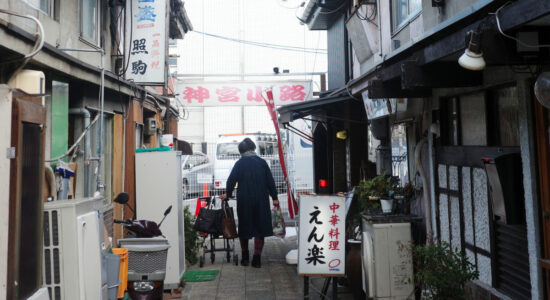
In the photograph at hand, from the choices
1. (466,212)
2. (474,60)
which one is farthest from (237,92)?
(474,60)

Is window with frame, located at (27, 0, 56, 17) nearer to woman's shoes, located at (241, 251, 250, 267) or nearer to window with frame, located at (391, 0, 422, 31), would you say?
woman's shoes, located at (241, 251, 250, 267)

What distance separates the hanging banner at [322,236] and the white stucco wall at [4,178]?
4.31m

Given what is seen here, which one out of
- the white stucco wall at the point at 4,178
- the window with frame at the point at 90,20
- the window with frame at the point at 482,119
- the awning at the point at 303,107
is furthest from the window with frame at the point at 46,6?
the window with frame at the point at 482,119

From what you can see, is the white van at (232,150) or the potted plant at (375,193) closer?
the potted plant at (375,193)

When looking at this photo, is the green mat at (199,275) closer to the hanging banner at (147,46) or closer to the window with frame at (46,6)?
the hanging banner at (147,46)

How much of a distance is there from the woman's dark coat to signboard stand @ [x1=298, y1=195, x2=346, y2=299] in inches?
118

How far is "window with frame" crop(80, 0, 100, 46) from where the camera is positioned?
28.6 feet

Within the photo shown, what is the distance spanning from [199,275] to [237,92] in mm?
9446

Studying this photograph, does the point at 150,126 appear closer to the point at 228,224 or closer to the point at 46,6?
the point at 228,224

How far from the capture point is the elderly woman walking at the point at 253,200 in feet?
33.1

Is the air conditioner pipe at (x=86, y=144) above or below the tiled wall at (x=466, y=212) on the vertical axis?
above

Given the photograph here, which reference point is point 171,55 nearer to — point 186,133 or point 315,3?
point 186,133

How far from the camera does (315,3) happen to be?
48.8ft

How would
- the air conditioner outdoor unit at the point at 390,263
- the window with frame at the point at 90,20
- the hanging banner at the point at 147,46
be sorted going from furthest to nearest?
the hanging banner at the point at 147,46 < the window with frame at the point at 90,20 < the air conditioner outdoor unit at the point at 390,263
